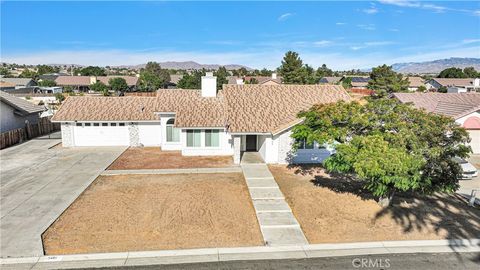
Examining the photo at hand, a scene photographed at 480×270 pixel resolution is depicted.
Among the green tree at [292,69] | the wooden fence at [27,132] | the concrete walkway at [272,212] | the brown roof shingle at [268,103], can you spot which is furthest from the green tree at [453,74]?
the wooden fence at [27,132]

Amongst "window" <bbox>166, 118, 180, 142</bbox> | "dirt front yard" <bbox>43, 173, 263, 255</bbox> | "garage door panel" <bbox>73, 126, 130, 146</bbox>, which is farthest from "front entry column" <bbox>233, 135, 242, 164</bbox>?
"garage door panel" <bbox>73, 126, 130, 146</bbox>

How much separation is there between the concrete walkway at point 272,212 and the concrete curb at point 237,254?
58 cm

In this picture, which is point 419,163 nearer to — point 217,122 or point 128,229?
point 128,229

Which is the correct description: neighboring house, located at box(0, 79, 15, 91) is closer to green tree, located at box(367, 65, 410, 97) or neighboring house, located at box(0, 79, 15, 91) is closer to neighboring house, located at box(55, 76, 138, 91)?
neighboring house, located at box(55, 76, 138, 91)

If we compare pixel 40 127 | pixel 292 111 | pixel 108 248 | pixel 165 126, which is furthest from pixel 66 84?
pixel 108 248

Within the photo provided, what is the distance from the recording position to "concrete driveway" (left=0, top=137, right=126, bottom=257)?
1217cm

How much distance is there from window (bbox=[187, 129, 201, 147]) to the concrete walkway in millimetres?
5594

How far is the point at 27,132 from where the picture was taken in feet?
99.1

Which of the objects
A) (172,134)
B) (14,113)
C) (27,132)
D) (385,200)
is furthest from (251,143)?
(14,113)

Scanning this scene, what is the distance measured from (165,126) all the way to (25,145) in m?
12.7

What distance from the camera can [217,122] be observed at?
23.6 meters

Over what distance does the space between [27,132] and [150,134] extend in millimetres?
12749

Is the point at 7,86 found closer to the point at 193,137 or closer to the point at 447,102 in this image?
the point at 193,137

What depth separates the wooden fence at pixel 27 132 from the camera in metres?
26.9
